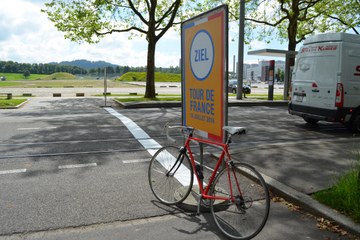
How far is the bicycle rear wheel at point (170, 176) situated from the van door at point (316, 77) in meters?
6.66

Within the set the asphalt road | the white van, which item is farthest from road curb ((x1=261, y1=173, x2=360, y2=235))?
Result: the white van

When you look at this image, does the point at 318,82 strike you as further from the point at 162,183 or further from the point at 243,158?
the point at 162,183

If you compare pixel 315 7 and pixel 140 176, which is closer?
pixel 140 176

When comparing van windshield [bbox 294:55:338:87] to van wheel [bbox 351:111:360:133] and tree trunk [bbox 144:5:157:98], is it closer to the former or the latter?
van wheel [bbox 351:111:360:133]

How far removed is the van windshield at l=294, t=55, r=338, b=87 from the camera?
31.1 feet

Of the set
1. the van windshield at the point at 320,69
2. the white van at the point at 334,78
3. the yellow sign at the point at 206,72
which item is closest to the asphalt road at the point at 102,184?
the white van at the point at 334,78

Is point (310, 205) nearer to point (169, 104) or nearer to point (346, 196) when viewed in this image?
point (346, 196)

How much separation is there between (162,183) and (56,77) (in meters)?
96.1

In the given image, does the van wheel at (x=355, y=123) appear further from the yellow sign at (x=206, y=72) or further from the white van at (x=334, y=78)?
the yellow sign at (x=206, y=72)

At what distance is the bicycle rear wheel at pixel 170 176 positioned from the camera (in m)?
4.30

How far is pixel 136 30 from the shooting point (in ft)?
69.4

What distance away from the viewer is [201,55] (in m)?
4.57

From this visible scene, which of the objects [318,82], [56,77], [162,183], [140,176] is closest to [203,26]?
[162,183]

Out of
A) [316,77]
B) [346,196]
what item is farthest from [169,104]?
[346,196]
